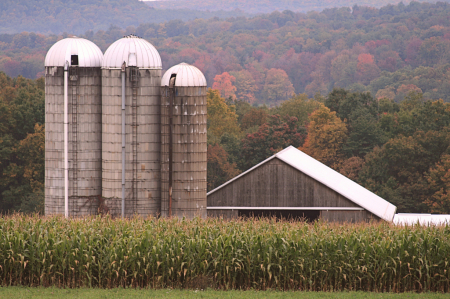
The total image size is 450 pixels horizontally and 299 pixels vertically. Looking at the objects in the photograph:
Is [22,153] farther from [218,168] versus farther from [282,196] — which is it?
[282,196]

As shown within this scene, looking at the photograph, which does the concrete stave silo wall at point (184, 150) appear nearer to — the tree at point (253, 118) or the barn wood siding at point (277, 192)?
the barn wood siding at point (277, 192)

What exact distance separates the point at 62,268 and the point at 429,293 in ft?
39.2

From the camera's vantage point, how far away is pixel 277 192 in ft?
108

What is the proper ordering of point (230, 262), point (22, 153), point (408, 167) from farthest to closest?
point (22, 153) → point (408, 167) → point (230, 262)

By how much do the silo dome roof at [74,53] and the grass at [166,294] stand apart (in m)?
13.4

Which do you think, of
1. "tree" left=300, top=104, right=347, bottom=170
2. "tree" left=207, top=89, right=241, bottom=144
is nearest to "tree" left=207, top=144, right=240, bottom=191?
"tree" left=300, top=104, right=347, bottom=170

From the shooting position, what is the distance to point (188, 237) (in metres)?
21.9

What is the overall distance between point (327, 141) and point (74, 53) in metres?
52.3

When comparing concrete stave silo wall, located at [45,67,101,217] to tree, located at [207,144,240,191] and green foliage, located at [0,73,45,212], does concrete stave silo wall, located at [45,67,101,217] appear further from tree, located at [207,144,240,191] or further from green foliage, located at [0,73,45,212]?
tree, located at [207,144,240,191]

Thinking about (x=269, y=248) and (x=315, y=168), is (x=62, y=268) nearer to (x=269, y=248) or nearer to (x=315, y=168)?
(x=269, y=248)

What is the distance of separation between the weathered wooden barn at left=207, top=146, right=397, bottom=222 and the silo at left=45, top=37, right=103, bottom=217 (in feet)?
20.9

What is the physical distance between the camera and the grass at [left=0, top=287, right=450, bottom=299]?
19000mm

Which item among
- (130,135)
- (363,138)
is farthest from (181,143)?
(363,138)

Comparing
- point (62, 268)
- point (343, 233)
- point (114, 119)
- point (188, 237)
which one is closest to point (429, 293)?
point (343, 233)
